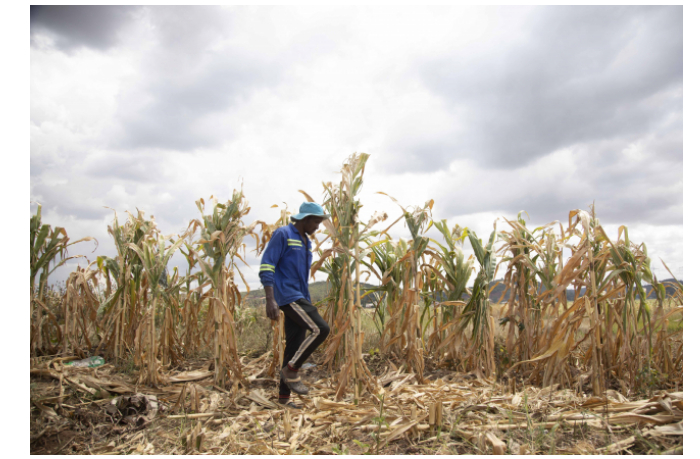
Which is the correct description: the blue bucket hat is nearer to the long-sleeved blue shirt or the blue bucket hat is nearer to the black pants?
the long-sleeved blue shirt

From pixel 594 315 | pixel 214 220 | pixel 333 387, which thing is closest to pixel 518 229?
pixel 594 315

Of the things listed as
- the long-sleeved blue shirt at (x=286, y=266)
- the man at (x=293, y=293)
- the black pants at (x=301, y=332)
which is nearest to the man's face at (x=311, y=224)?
the man at (x=293, y=293)

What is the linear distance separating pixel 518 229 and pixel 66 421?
4.71m

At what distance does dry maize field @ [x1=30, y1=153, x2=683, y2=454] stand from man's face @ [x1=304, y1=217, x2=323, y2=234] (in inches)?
7.4

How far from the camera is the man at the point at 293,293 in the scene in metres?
3.61

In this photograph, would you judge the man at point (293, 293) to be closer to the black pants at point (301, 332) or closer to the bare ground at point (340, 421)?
the black pants at point (301, 332)

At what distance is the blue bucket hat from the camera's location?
3761mm

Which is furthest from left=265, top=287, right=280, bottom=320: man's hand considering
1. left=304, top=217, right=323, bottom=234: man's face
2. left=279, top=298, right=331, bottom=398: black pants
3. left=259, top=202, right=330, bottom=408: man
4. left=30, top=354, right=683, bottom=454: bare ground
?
left=30, top=354, right=683, bottom=454: bare ground

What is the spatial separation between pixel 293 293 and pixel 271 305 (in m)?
0.22

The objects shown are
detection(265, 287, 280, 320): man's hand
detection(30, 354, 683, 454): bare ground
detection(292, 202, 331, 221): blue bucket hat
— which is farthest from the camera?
detection(292, 202, 331, 221): blue bucket hat

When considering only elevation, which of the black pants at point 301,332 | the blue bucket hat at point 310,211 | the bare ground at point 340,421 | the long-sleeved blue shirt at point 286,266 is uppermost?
the blue bucket hat at point 310,211

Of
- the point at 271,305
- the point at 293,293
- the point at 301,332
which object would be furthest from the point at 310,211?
the point at 301,332

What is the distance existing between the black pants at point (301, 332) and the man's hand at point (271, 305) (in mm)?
111

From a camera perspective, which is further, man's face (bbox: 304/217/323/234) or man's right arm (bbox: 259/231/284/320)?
man's face (bbox: 304/217/323/234)
